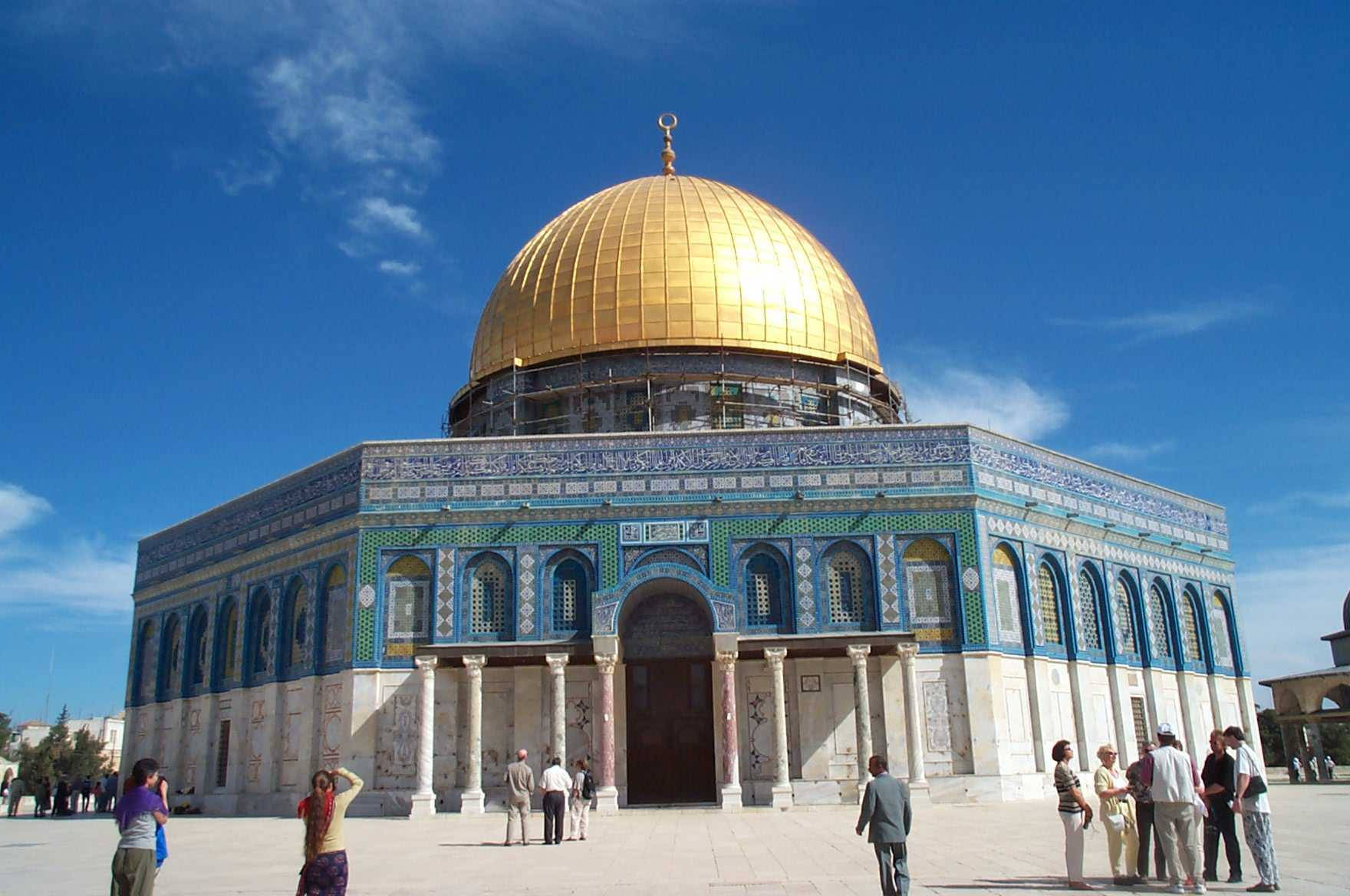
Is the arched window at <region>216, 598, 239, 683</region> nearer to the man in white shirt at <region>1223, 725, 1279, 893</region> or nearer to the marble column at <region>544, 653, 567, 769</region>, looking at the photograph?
the marble column at <region>544, 653, 567, 769</region>

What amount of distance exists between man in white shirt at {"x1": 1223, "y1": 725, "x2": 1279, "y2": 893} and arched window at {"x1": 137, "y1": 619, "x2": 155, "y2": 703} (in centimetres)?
2773

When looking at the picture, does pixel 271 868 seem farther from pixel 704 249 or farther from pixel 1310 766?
pixel 1310 766

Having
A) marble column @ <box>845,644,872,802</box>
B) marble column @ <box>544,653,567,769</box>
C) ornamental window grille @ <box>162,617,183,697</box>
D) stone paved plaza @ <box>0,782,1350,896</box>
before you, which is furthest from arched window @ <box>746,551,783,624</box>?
ornamental window grille @ <box>162,617,183,697</box>

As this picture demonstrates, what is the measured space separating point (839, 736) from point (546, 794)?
349 inches

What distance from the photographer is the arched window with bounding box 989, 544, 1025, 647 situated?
2431 centimetres

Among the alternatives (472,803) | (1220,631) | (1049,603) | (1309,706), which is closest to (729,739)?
(472,803)

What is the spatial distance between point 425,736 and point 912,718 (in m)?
9.00

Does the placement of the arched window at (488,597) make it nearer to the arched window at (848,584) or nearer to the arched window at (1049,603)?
the arched window at (848,584)

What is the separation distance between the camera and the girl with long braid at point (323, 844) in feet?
25.1

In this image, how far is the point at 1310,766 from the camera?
34406 mm

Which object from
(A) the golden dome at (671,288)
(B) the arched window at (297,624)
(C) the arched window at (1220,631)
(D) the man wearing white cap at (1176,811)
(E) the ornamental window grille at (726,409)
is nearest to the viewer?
(D) the man wearing white cap at (1176,811)

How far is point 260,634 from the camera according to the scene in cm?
2764

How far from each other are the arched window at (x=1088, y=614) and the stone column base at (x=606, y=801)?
10686 millimetres

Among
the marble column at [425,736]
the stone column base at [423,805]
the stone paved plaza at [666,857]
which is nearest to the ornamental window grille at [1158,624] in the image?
the stone paved plaza at [666,857]
